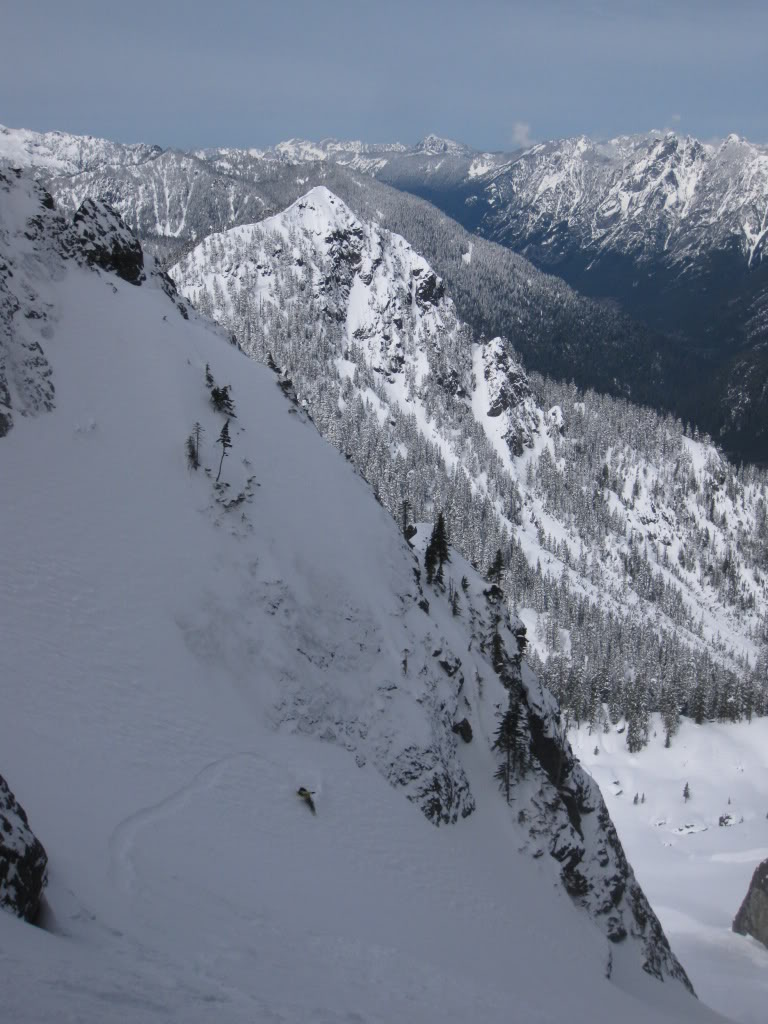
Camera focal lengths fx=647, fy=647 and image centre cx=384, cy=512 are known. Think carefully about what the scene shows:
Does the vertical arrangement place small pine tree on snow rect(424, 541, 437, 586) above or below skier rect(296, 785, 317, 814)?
above

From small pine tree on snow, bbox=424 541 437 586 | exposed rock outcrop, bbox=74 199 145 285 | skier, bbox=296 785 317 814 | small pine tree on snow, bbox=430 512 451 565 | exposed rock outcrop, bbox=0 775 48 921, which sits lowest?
exposed rock outcrop, bbox=0 775 48 921

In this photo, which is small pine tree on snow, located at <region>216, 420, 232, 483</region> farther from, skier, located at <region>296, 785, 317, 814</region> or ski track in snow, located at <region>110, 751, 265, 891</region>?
skier, located at <region>296, 785, 317, 814</region>

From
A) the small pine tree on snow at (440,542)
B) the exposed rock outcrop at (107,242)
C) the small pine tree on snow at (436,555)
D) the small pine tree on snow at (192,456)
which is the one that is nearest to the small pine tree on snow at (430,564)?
the small pine tree on snow at (436,555)

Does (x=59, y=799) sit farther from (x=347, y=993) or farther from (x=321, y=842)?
(x=321, y=842)

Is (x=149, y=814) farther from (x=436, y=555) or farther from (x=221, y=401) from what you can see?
(x=436, y=555)

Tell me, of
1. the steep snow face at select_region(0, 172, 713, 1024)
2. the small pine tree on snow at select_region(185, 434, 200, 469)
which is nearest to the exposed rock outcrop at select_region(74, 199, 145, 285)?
the steep snow face at select_region(0, 172, 713, 1024)

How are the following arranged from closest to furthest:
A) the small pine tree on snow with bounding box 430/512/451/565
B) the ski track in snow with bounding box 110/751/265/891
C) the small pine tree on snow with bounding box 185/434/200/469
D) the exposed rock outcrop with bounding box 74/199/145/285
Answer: the ski track in snow with bounding box 110/751/265/891, the small pine tree on snow with bounding box 185/434/200/469, the exposed rock outcrop with bounding box 74/199/145/285, the small pine tree on snow with bounding box 430/512/451/565

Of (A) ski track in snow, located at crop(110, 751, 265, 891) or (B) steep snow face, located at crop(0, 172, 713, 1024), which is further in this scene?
(A) ski track in snow, located at crop(110, 751, 265, 891)

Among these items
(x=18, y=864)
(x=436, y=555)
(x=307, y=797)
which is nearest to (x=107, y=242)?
(x=436, y=555)
